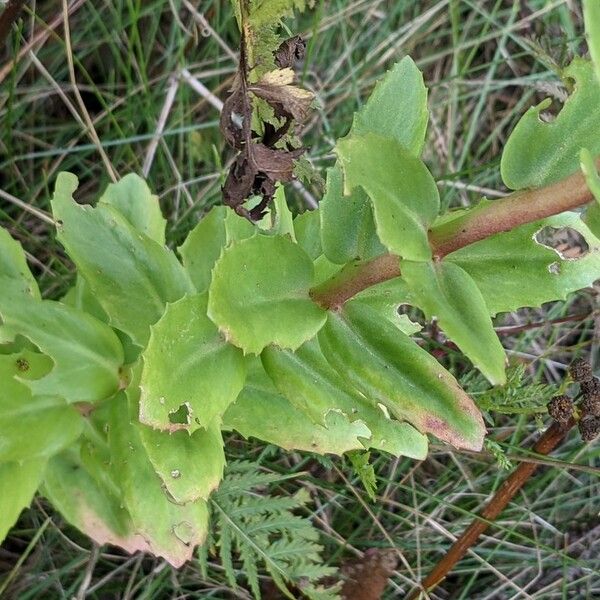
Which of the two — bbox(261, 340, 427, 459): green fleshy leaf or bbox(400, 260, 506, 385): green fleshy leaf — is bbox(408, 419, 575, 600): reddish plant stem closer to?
bbox(261, 340, 427, 459): green fleshy leaf

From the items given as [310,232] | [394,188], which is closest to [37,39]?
[310,232]

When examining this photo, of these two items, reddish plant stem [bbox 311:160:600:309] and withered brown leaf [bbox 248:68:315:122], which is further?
withered brown leaf [bbox 248:68:315:122]

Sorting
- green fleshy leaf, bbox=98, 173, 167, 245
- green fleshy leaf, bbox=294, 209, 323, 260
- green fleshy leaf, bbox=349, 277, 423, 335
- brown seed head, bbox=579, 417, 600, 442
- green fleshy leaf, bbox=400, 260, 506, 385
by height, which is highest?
green fleshy leaf, bbox=400, 260, 506, 385

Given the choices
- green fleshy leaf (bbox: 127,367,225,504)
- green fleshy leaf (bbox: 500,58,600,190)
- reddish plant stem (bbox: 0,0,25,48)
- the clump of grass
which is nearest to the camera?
green fleshy leaf (bbox: 500,58,600,190)

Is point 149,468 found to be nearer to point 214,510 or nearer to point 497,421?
point 214,510

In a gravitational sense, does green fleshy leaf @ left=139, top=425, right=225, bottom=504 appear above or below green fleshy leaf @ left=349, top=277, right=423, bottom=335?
below

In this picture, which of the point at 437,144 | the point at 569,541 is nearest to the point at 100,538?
the point at 569,541

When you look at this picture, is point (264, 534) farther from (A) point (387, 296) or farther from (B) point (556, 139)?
(B) point (556, 139)

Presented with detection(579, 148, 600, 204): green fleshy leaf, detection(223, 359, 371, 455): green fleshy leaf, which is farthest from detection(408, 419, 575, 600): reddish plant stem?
detection(579, 148, 600, 204): green fleshy leaf
